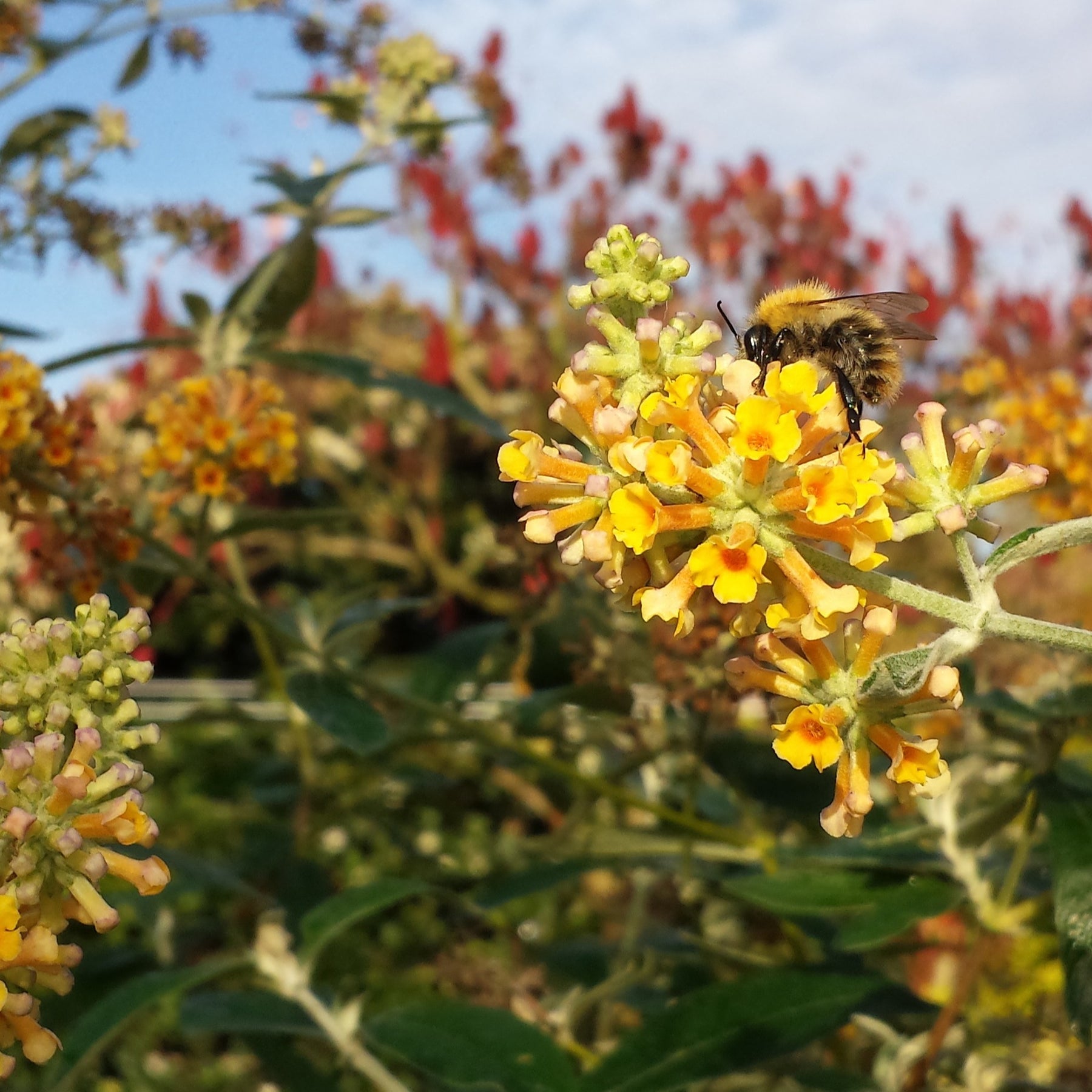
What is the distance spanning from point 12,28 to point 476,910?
1726mm

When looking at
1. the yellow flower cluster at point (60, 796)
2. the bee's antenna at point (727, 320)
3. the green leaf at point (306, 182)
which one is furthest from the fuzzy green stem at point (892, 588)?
the green leaf at point (306, 182)

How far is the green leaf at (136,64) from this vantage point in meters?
2.37

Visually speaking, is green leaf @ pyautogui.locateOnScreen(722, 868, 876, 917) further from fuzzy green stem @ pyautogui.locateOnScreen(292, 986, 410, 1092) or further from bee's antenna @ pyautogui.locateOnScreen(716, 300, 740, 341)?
bee's antenna @ pyautogui.locateOnScreen(716, 300, 740, 341)

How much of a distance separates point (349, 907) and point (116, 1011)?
304 mm

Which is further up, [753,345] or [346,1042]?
[753,345]

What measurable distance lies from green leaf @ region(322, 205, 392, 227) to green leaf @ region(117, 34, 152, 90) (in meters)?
0.57

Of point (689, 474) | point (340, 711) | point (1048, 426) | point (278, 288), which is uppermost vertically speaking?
point (278, 288)

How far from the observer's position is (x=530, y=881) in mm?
1727

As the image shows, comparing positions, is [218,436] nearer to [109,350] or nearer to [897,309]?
[109,350]

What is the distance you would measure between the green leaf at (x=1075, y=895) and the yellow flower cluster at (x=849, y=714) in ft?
1.14

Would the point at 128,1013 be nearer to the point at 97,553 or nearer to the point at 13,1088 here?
the point at 97,553

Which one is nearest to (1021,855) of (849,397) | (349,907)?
(849,397)

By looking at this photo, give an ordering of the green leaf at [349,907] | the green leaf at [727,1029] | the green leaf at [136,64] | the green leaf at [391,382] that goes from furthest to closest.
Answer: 1. the green leaf at [136,64]
2. the green leaf at [391,382]
3. the green leaf at [349,907]
4. the green leaf at [727,1029]

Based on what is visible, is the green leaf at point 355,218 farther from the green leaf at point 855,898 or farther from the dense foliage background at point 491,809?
the green leaf at point 855,898
